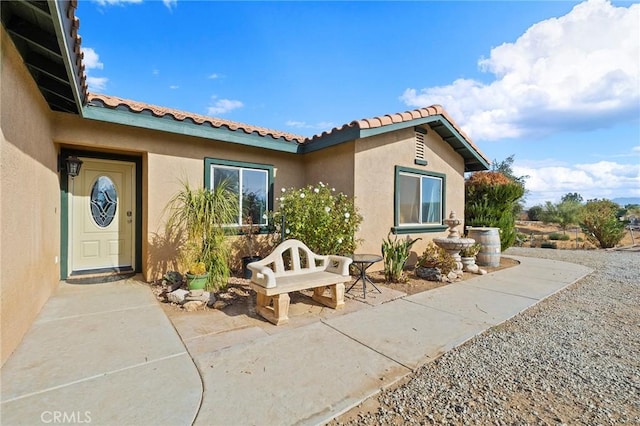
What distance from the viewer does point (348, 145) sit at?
6.35 m

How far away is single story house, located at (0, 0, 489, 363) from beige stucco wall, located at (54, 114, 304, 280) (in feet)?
0.07

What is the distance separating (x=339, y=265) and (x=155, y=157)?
422cm

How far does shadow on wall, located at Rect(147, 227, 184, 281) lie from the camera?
5445mm

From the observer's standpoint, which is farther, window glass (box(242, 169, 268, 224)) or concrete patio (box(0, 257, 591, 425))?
window glass (box(242, 169, 268, 224))

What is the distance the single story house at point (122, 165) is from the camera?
2758 millimetres

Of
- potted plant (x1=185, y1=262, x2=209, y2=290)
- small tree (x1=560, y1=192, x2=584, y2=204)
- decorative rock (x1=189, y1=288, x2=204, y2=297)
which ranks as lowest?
decorative rock (x1=189, y1=288, x2=204, y2=297)

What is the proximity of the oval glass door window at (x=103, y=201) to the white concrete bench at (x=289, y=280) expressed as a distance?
13.7 feet

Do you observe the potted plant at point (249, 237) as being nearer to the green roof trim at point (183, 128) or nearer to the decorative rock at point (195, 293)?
the decorative rock at point (195, 293)

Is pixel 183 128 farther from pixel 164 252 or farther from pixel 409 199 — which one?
pixel 409 199

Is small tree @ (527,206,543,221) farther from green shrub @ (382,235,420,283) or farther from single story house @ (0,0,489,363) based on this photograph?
green shrub @ (382,235,420,283)

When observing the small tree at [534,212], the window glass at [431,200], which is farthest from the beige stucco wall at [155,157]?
the small tree at [534,212]

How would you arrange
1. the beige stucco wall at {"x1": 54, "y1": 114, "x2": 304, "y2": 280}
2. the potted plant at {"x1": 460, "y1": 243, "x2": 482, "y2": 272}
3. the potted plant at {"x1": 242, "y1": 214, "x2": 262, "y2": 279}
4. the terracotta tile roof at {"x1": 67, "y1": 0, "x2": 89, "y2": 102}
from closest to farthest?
the terracotta tile roof at {"x1": 67, "y1": 0, "x2": 89, "y2": 102}, the beige stucco wall at {"x1": 54, "y1": 114, "x2": 304, "y2": 280}, the potted plant at {"x1": 242, "y1": 214, "x2": 262, "y2": 279}, the potted plant at {"x1": 460, "y1": 243, "x2": 482, "y2": 272}

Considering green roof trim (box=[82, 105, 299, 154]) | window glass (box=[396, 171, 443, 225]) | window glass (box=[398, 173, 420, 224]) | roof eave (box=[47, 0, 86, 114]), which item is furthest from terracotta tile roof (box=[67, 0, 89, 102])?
window glass (box=[398, 173, 420, 224])

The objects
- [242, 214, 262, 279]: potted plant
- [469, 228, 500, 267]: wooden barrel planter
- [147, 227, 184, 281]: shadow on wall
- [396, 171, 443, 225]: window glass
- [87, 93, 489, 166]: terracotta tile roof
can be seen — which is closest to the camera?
[87, 93, 489, 166]: terracotta tile roof
